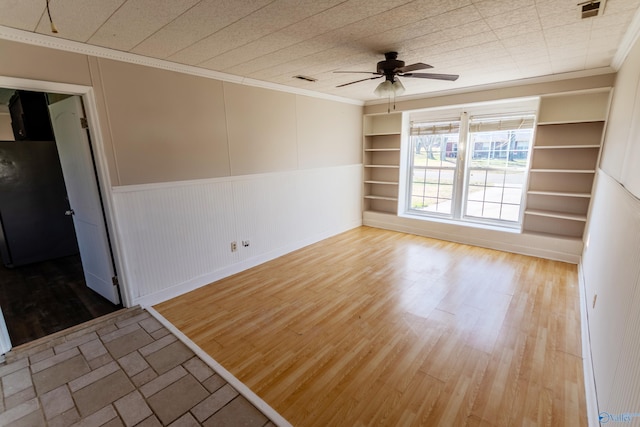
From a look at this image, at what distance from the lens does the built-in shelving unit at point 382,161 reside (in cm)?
545

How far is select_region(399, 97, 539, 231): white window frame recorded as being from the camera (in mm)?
4250

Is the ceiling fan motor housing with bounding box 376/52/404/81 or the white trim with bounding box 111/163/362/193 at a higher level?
the ceiling fan motor housing with bounding box 376/52/404/81

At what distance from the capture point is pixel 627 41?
2.39 m

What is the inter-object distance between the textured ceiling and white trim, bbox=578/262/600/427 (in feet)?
7.62

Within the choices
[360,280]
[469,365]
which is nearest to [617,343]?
[469,365]

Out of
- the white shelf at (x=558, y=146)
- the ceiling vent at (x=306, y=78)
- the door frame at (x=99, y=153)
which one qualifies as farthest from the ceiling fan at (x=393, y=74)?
the door frame at (x=99, y=153)

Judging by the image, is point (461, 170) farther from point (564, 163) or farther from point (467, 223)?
point (564, 163)

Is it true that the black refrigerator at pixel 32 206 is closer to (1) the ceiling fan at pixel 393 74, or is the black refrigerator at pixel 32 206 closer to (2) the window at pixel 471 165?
(1) the ceiling fan at pixel 393 74

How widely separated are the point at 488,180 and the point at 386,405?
417cm

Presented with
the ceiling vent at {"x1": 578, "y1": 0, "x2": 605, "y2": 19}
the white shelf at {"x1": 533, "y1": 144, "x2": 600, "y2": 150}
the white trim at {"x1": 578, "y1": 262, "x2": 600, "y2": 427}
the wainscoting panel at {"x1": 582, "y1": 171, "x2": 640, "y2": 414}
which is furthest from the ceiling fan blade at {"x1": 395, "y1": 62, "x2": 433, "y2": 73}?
the white shelf at {"x1": 533, "y1": 144, "x2": 600, "y2": 150}

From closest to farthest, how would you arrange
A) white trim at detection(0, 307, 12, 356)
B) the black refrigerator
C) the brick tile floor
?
the brick tile floor → white trim at detection(0, 307, 12, 356) → the black refrigerator

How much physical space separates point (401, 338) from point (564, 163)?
351 cm

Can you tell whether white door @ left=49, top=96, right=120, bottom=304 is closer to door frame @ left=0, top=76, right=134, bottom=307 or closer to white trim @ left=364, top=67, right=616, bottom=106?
door frame @ left=0, top=76, right=134, bottom=307

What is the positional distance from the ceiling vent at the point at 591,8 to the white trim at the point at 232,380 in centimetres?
313
